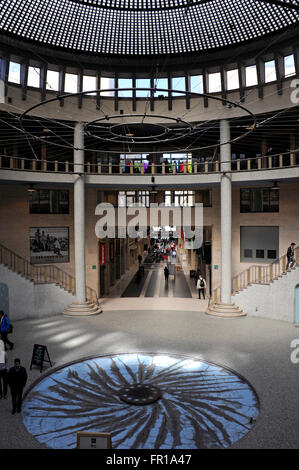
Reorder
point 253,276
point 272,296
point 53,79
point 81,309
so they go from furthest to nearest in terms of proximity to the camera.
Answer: point 253,276 → point 53,79 → point 81,309 → point 272,296

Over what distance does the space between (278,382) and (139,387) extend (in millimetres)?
4635

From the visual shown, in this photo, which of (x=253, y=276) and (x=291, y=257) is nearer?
(x=291, y=257)

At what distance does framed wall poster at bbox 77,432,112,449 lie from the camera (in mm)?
7004

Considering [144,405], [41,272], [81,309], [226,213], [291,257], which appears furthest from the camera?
[41,272]

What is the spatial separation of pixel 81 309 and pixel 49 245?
5576 millimetres

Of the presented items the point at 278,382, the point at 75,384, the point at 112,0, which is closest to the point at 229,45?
the point at 112,0

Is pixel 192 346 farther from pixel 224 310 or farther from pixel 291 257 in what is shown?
pixel 291 257

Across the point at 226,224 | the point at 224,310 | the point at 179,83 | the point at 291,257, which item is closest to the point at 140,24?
the point at 179,83

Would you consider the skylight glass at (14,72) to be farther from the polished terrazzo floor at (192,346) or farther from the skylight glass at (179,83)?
the polished terrazzo floor at (192,346)

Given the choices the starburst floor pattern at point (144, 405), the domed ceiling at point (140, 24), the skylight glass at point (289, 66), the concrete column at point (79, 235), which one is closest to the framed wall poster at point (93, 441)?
the starburst floor pattern at point (144, 405)

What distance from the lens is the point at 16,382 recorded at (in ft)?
33.4

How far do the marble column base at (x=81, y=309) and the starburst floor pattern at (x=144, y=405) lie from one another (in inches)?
312

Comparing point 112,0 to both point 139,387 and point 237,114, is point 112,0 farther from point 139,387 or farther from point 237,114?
point 139,387

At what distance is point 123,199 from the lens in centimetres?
2891
